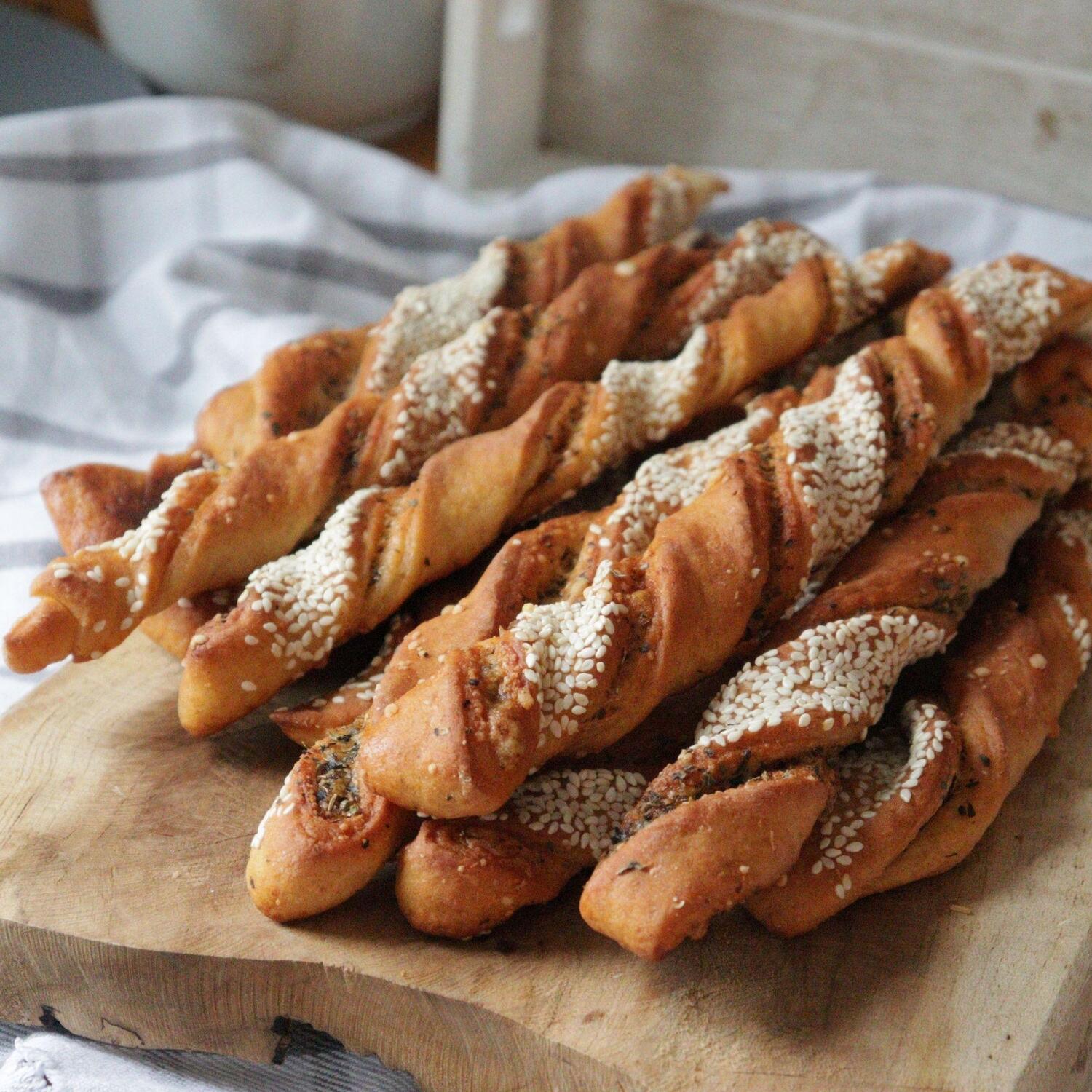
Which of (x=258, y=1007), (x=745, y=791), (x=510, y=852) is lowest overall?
(x=258, y=1007)

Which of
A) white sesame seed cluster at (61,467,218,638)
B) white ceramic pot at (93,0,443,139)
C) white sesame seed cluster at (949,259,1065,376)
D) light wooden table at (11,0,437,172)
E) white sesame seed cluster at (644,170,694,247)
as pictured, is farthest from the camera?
light wooden table at (11,0,437,172)

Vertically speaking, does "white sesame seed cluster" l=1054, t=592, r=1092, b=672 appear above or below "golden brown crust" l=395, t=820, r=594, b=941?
above

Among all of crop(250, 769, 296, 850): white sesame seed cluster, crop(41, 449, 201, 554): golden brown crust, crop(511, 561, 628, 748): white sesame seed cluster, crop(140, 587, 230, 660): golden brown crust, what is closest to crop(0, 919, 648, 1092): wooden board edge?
crop(250, 769, 296, 850): white sesame seed cluster

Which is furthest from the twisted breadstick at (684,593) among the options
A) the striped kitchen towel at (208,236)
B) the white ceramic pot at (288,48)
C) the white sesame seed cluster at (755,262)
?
the white ceramic pot at (288,48)

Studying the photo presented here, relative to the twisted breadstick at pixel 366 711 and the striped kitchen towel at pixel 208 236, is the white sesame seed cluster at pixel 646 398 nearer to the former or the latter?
the twisted breadstick at pixel 366 711

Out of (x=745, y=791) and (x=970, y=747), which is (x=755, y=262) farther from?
(x=745, y=791)

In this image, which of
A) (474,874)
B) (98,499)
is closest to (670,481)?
(474,874)

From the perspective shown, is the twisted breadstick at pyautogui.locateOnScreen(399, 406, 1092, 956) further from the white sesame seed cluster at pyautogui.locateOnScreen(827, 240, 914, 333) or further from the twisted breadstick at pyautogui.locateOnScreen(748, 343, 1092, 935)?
the white sesame seed cluster at pyautogui.locateOnScreen(827, 240, 914, 333)

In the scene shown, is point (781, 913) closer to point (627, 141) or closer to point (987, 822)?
point (987, 822)
